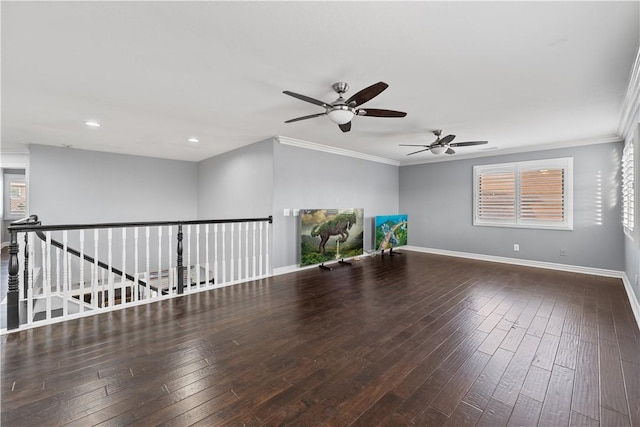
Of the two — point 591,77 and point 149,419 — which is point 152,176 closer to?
point 149,419

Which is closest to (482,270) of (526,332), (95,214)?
(526,332)

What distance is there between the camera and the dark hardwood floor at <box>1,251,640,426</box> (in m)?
1.69

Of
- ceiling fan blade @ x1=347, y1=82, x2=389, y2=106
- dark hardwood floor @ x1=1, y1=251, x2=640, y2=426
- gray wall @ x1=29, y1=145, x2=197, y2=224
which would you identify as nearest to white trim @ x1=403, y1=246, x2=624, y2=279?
dark hardwood floor @ x1=1, y1=251, x2=640, y2=426

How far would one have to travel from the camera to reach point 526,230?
5.74m

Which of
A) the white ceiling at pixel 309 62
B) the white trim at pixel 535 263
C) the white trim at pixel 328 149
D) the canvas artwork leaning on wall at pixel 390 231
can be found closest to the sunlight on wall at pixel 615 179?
the white ceiling at pixel 309 62

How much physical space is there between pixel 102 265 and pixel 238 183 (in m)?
2.88

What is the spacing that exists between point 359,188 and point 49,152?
21.5 ft

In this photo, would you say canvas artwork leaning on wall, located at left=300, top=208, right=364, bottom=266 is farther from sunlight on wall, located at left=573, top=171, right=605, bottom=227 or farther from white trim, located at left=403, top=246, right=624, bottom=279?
sunlight on wall, located at left=573, top=171, right=605, bottom=227

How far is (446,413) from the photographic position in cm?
168

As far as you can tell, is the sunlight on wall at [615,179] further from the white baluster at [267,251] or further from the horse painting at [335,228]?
the white baluster at [267,251]

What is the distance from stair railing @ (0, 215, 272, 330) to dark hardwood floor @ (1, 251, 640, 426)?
349mm

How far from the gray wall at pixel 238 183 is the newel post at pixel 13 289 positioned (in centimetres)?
315

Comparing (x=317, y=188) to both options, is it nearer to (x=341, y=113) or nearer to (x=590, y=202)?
(x=341, y=113)

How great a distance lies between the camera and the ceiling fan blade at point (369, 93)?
7.62 feet
